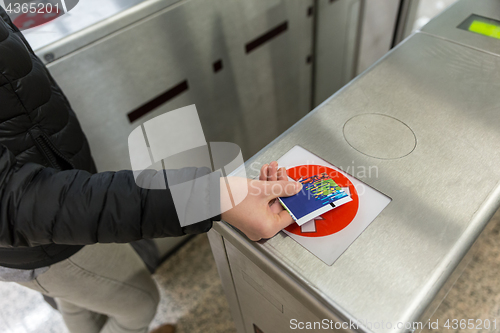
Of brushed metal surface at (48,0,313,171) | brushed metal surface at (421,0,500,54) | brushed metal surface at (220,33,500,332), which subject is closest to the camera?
brushed metal surface at (220,33,500,332)

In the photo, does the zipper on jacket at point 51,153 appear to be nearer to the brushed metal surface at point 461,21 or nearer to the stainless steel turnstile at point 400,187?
the stainless steel turnstile at point 400,187

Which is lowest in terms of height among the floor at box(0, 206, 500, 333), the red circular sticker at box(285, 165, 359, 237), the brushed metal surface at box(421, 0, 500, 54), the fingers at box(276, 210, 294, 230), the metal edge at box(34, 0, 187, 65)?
the floor at box(0, 206, 500, 333)

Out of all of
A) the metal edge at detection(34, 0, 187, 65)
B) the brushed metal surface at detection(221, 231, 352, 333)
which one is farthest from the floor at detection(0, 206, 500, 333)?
the metal edge at detection(34, 0, 187, 65)


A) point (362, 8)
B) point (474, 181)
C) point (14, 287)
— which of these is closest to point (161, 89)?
point (474, 181)

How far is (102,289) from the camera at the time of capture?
827 millimetres

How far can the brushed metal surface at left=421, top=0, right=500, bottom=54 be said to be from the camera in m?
0.75

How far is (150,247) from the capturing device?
1287 millimetres

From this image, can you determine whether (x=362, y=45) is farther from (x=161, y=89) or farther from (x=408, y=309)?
(x=408, y=309)

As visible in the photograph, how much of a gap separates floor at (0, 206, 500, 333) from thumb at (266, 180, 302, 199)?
87 centimetres

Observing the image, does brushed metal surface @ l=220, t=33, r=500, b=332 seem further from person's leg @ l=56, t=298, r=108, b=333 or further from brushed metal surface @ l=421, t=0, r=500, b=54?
person's leg @ l=56, t=298, r=108, b=333

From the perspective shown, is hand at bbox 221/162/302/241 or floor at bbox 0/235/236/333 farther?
floor at bbox 0/235/236/333

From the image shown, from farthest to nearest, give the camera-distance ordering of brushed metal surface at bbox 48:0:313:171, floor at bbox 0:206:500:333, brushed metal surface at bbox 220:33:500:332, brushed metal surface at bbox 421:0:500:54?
floor at bbox 0:206:500:333, brushed metal surface at bbox 48:0:313:171, brushed metal surface at bbox 421:0:500:54, brushed metal surface at bbox 220:33:500:332

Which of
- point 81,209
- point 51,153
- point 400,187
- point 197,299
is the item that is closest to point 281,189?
point 400,187

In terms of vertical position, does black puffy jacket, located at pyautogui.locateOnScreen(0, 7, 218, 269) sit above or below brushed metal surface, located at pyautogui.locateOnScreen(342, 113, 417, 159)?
above
